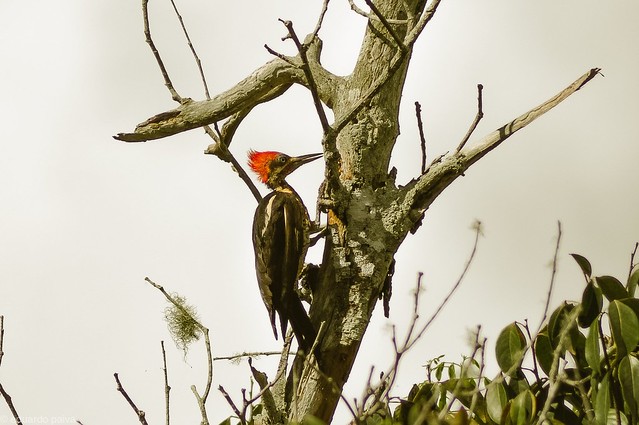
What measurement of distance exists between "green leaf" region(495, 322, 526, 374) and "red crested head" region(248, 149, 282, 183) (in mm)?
2838

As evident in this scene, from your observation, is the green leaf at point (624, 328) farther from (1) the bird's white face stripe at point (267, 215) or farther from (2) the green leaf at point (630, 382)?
(1) the bird's white face stripe at point (267, 215)

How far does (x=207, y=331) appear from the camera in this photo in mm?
3717

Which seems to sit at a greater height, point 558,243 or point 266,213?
point 266,213

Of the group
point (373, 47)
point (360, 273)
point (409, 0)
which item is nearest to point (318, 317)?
point (360, 273)

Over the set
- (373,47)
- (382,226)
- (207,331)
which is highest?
(373,47)

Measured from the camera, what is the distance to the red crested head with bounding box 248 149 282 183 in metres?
6.31

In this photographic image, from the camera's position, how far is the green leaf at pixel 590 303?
3.66 meters

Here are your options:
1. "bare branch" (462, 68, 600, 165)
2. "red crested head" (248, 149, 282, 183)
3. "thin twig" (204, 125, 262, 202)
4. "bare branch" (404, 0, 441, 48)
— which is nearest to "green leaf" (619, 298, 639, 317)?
"bare branch" (462, 68, 600, 165)

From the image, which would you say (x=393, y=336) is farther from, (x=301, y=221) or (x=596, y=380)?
(x=301, y=221)

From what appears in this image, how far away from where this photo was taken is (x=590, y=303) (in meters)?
3.66

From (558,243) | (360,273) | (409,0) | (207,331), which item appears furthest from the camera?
(409,0)

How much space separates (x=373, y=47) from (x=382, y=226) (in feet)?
2.93

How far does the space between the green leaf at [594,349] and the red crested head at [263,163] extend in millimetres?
3090

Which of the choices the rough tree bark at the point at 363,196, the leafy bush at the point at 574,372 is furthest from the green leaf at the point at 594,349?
the rough tree bark at the point at 363,196
